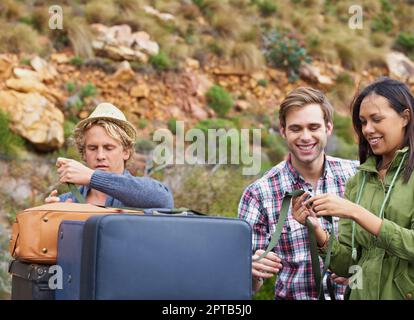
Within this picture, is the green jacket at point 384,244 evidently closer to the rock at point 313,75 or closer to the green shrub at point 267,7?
the rock at point 313,75

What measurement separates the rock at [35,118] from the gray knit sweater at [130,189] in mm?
7317

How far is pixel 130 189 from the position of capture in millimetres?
2643

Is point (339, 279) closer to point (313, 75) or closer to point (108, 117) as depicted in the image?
point (108, 117)

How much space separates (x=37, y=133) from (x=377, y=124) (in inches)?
307

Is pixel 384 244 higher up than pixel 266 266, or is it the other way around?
pixel 384 244

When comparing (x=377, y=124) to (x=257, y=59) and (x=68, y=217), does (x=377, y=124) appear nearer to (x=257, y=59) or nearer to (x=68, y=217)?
(x=68, y=217)

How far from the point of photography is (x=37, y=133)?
9789 millimetres

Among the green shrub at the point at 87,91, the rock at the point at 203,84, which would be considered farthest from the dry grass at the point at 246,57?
the green shrub at the point at 87,91

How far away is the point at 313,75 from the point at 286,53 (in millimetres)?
652

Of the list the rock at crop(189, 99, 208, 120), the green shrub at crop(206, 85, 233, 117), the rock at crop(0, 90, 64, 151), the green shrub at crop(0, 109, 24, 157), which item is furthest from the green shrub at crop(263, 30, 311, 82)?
the green shrub at crop(0, 109, 24, 157)

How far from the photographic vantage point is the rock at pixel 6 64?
34.6ft

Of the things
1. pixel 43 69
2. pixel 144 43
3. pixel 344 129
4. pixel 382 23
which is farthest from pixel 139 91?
pixel 382 23

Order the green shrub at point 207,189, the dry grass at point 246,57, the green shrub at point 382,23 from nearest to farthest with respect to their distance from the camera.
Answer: the green shrub at point 207,189 → the dry grass at point 246,57 → the green shrub at point 382,23
